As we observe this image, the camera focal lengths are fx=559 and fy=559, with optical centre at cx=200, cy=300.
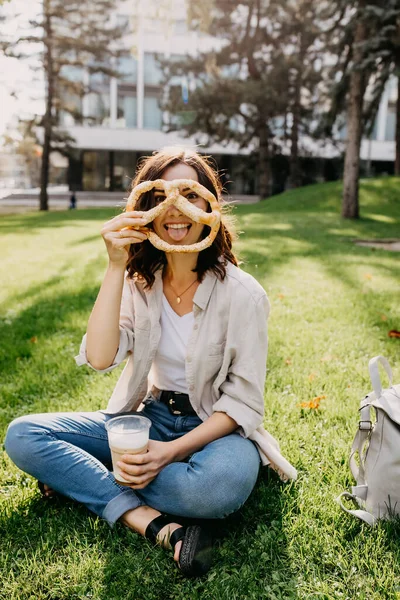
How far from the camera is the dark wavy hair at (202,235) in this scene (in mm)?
2361

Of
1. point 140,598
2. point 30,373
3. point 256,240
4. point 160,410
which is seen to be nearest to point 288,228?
point 256,240

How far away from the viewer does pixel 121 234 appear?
7.42 feet

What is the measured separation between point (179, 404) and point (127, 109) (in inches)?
1430

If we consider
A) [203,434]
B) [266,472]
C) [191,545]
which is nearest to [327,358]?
[266,472]

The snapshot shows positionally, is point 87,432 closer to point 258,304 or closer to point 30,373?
point 258,304

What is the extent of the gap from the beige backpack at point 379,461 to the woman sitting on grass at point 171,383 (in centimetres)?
33

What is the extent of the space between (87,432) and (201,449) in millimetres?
511

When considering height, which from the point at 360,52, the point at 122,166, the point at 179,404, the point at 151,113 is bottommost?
the point at 179,404

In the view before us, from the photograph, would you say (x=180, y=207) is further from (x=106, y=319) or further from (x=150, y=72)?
(x=150, y=72)

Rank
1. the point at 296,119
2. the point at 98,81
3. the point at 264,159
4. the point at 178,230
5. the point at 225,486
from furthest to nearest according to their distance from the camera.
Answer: the point at 98,81
the point at 296,119
the point at 264,159
the point at 178,230
the point at 225,486

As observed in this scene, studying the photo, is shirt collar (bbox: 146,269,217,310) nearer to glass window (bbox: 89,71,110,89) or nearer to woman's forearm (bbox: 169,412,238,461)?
→ woman's forearm (bbox: 169,412,238,461)

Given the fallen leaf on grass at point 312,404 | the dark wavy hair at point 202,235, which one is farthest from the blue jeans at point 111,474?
the fallen leaf on grass at point 312,404

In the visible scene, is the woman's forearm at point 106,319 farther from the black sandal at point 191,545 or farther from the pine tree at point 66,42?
the pine tree at point 66,42

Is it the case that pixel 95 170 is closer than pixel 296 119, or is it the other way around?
pixel 296 119
